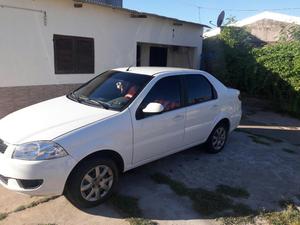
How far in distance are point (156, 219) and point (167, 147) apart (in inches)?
48.8

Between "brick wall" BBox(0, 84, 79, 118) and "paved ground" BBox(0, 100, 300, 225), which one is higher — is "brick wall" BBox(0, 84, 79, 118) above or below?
above

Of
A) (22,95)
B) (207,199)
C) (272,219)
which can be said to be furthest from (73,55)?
(272,219)

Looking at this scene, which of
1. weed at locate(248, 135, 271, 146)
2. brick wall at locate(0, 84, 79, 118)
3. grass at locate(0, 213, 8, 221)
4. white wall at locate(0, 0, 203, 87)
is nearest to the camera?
grass at locate(0, 213, 8, 221)

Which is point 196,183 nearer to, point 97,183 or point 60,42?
point 97,183

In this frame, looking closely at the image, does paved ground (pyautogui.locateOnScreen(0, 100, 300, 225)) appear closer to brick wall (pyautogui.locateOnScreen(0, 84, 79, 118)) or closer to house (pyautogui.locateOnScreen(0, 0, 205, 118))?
brick wall (pyautogui.locateOnScreen(0, 84, 79, 118))

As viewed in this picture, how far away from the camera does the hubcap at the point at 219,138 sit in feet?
19.0

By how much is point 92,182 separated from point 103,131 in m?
0.63

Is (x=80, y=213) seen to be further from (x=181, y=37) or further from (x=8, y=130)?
(x=181, y=37)

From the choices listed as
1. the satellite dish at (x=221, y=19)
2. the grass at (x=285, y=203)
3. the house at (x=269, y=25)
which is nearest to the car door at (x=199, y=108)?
the grass at (x=285, y=203)

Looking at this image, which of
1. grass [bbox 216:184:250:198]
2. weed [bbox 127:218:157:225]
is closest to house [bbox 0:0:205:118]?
weed [bbox 127:218:157:225]

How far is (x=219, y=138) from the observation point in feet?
19.4

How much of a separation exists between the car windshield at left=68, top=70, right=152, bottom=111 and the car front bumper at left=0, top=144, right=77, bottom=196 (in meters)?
1.07

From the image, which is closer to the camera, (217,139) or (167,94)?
(167,94)

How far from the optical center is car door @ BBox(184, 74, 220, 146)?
498cm
